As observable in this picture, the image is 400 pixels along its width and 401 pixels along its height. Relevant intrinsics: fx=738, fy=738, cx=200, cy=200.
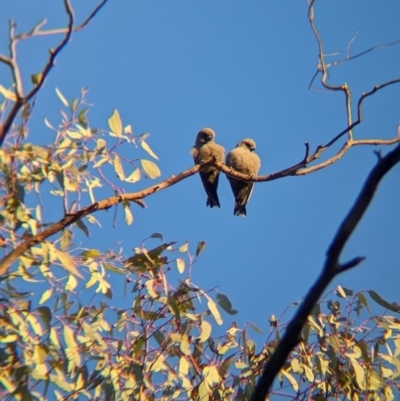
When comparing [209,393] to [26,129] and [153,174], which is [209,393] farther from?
[26,129]

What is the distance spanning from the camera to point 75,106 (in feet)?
7.10

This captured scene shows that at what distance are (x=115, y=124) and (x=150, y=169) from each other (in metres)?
0.24

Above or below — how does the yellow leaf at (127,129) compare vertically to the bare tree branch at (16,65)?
above

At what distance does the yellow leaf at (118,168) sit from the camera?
2.40m

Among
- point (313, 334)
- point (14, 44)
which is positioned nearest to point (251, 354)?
point (313, 334)

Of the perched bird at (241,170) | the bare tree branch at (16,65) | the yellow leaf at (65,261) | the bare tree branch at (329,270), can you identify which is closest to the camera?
the bare tree branch at (329,270)

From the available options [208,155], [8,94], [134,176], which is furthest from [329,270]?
[208,155]

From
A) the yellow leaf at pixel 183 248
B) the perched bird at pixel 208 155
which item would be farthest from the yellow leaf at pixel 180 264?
the perched bird at pixel 208 155

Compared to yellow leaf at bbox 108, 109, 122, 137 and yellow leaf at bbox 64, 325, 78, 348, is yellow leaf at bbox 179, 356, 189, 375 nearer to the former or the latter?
yellow leaf at bbox 64, 325, 78, 348

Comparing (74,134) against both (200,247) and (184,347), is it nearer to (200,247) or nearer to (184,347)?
(200,247)

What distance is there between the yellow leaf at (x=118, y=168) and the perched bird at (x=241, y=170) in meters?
2.99

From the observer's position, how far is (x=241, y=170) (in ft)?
17.6

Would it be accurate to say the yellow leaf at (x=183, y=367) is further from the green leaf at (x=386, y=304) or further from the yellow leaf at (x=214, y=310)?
the green leaf at (x=386, y=304)

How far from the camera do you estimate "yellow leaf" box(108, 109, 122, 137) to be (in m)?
2.35
